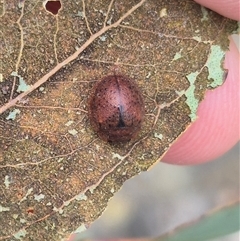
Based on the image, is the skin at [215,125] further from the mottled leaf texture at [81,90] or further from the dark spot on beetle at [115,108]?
the dark spot on beetle at [115,108]

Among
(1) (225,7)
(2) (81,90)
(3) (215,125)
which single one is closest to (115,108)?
Result: (2) (81,90)

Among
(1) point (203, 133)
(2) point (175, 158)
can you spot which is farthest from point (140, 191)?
(1) point (203, 133)

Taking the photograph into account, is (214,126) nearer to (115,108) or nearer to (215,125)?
(215,125)

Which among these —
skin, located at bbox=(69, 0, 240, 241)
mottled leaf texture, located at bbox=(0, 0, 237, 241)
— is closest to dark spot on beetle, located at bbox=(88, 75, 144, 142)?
mottled leaf texture, located at bbox=(0, 0, 237, 241)

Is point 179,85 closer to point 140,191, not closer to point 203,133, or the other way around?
point 203,133

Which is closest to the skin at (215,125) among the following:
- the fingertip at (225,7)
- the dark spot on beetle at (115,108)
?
the fingertip at (225,7)

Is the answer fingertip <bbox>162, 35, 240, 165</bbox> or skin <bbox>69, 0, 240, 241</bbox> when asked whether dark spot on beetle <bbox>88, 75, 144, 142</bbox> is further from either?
skin <bbox>69, 0, 240, 241</bbox>
